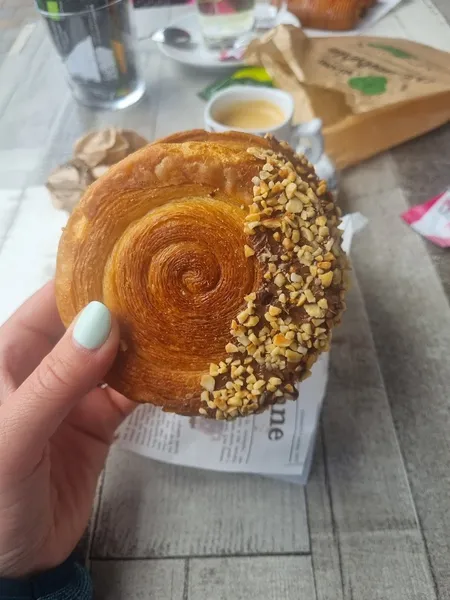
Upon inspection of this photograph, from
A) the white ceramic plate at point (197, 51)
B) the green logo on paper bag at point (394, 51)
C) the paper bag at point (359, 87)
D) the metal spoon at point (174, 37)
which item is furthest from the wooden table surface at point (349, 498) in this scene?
the metal spoon at point (174, 37)

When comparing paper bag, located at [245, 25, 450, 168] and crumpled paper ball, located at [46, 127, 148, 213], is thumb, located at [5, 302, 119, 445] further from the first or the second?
paper bag, located at [245, 25, 450, 168]

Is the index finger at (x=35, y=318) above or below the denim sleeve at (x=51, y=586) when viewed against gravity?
above

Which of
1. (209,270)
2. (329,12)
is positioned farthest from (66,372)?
(329,12)

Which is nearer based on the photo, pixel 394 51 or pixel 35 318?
pixel 35 318

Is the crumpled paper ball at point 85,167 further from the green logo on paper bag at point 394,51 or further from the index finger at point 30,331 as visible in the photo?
the green logo on paper bag at point 394,51

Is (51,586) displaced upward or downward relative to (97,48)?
downward

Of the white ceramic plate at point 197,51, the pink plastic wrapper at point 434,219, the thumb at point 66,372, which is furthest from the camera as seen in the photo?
the white ceramic plate at point 197,51

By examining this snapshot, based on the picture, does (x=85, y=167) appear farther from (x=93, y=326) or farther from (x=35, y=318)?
(x=93, y=326)
